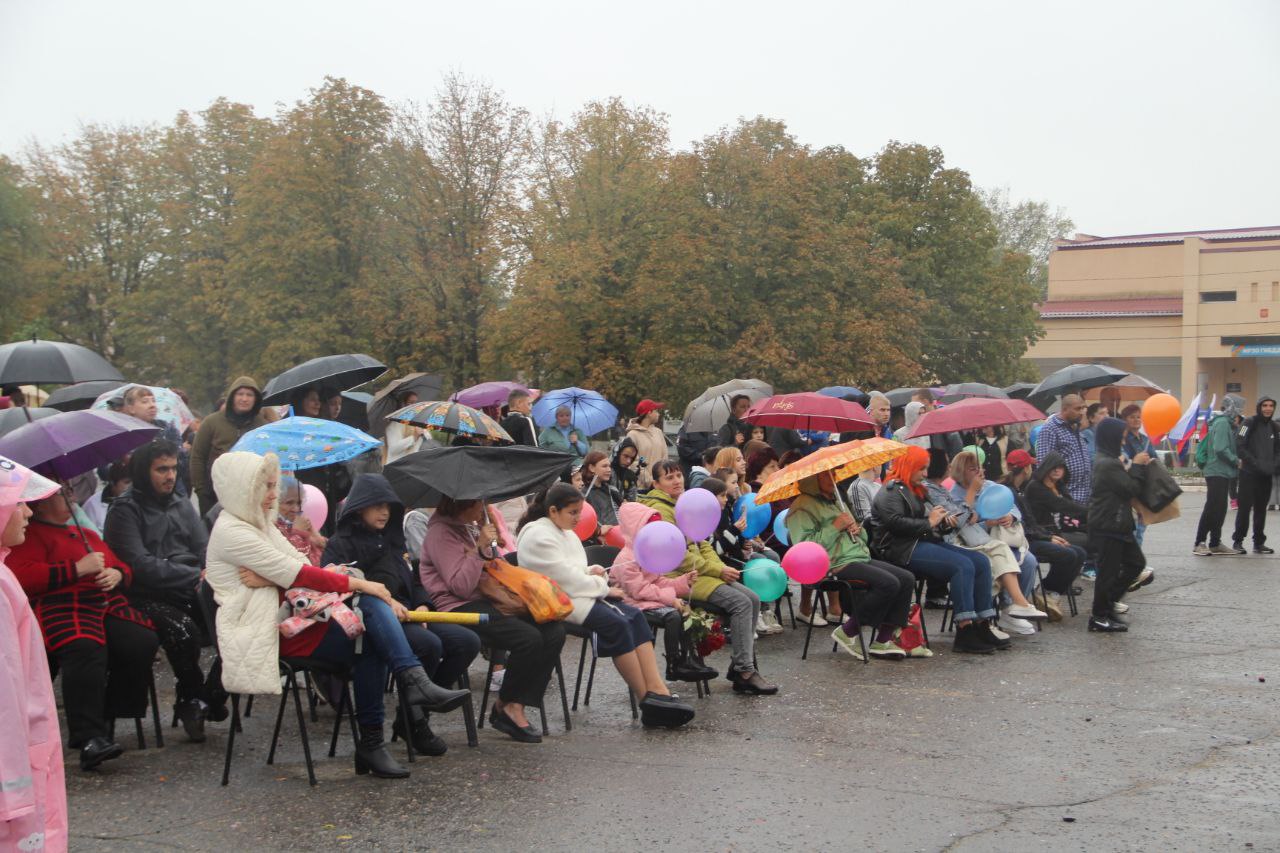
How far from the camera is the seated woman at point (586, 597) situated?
7762 millimetres

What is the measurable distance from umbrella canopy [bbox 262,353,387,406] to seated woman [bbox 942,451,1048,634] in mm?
4949

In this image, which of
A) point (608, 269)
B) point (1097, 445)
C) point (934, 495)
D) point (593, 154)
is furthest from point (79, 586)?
point (593, 154)

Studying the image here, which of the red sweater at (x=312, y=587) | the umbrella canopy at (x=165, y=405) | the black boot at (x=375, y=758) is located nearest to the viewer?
the black boot at (x=375, y=758)

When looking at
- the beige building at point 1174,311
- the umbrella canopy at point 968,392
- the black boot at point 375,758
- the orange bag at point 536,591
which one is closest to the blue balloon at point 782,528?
the orange bag at point 536,591

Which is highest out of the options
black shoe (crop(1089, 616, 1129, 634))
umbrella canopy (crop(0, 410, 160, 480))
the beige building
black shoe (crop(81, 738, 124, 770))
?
the beige building

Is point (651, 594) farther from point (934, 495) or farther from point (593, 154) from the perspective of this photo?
point (593, 154)

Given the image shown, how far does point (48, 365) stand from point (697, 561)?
6706 millimetres

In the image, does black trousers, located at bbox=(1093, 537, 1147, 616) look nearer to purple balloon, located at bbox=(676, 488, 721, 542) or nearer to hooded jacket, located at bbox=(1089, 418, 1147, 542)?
hooded jacket, located at bbox=(1089, 418, 1147, 542)

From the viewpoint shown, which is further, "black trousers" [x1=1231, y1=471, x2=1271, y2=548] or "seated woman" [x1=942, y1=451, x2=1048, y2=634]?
"black trousers" [x1=1231, y1=471, x2=1271, y2=548]

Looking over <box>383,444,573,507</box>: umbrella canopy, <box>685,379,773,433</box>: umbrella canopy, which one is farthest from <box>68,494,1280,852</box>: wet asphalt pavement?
<box>685,379,773,433</box>: umbrella canopy

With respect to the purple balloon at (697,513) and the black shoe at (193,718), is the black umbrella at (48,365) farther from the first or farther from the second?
the purple balloon at (697,513)

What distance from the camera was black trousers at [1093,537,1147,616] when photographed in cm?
1084

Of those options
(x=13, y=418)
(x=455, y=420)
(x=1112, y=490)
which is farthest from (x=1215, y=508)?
(x=13, y=418)

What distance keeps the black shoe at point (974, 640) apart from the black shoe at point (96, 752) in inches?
240
